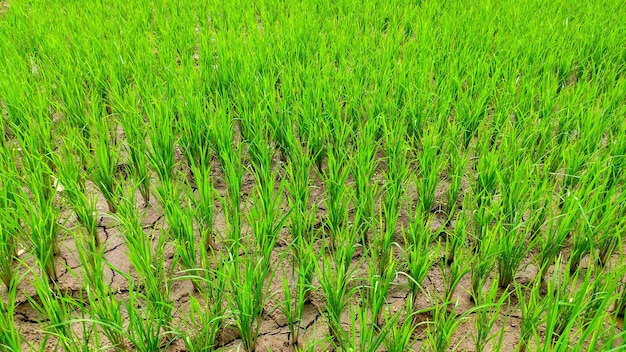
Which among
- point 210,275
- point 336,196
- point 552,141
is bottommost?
point 210,275

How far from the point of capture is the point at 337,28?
283 cm

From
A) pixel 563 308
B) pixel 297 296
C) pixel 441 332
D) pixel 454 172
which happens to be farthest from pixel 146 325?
pixel 454 172

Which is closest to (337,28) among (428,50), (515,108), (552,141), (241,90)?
(428,50)

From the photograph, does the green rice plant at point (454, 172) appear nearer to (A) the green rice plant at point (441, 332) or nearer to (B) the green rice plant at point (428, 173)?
(B) the green rice plant at point (428, 173)

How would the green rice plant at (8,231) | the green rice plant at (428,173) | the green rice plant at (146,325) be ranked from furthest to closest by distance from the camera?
the green rice plant at (428,173), the green rice plant at (8,231), the green rice plant at (146,325)

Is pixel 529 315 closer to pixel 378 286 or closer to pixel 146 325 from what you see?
pixel 378 286

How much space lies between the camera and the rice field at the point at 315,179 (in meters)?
1.22

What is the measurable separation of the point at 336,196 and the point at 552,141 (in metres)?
0.81

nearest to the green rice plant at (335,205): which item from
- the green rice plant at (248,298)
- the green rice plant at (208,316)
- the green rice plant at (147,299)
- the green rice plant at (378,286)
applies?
the green rice plant at (378,286)

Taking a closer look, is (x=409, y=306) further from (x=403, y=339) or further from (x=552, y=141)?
(x=552, y=141)

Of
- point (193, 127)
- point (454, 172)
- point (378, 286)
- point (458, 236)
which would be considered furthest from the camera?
point (193, 127)

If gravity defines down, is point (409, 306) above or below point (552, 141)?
below

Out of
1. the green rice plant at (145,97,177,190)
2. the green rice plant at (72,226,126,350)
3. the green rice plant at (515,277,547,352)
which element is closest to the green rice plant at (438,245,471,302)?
the green rice plant at (515,277,547,352)

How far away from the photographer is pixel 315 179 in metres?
1.89
